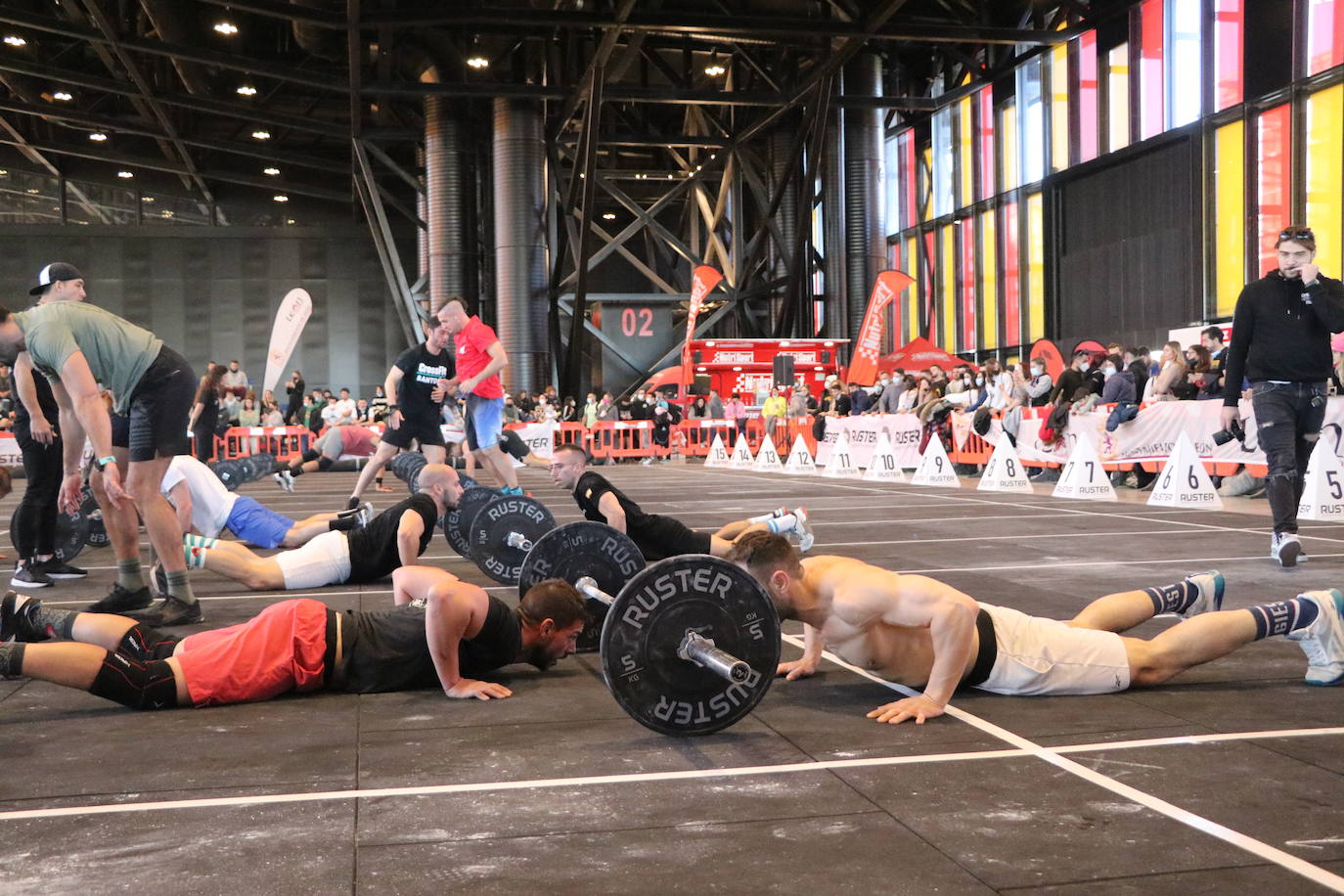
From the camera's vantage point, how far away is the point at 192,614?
5.92 meters

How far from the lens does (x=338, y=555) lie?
7.05 metres

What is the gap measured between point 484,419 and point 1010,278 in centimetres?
2194

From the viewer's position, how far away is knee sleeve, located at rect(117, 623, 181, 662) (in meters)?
4.34

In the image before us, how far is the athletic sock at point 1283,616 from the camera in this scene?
4.10 metres

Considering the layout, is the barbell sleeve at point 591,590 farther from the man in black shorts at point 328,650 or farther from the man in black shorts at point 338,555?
the man in black shorts at point 338,555

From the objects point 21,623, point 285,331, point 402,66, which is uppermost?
point 402,66

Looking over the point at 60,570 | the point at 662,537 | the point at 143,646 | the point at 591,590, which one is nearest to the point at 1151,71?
the point at 662,537

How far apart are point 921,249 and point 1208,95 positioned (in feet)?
39.8

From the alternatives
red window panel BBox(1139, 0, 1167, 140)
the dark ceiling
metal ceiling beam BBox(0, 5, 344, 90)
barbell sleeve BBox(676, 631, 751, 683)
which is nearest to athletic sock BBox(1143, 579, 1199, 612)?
barbell sleeve BBox(676, 631, 751, 683)

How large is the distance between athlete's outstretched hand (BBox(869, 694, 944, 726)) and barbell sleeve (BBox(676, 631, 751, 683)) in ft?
2.04

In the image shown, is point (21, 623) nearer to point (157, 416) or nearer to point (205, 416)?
point (157, 416)

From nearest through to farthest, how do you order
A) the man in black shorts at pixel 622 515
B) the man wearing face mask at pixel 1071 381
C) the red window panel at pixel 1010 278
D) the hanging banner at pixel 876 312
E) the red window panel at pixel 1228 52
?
1. the man in black shorts at pixel 622 515
2. the man wearing face mask at pixel 1071 381
3. the red window panel at pixel 1228 52
4. the hanging banner at pixel 876 312
5. the red window panel at pixel 1010 278

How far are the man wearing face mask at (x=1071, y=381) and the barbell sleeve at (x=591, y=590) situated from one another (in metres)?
11.3

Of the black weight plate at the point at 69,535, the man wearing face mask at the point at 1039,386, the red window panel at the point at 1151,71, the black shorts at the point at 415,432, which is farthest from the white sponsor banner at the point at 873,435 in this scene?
the black weight plate at the point at 69,535
